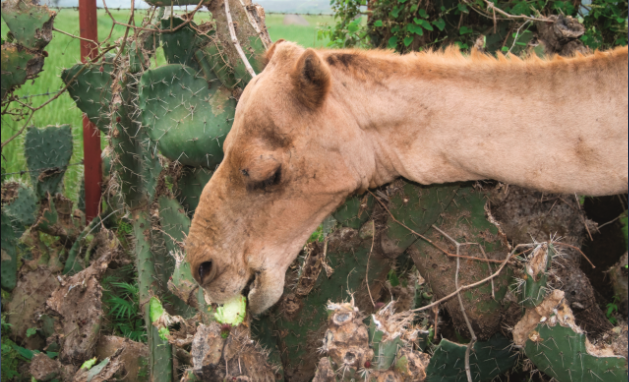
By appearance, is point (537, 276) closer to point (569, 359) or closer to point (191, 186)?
point (569, 359)

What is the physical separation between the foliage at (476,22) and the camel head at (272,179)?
2.13m

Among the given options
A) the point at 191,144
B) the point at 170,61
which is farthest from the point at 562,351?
the point at 170,61

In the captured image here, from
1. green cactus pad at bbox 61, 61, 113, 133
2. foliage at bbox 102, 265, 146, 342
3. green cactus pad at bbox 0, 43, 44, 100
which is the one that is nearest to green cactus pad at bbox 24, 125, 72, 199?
green cactus pad at bbox 61, 61, 113, 133

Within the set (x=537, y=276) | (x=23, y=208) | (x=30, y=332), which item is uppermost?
(x=537, y=276)

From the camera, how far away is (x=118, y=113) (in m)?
3.31

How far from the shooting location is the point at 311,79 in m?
2.16

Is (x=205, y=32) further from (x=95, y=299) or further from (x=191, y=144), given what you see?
(x=95, y=299)

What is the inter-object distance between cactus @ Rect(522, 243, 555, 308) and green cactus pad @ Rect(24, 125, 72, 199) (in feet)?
12.3

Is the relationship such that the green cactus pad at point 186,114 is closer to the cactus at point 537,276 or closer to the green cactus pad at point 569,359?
the cactus at point 537,276

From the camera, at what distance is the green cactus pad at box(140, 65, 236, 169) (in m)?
2.89

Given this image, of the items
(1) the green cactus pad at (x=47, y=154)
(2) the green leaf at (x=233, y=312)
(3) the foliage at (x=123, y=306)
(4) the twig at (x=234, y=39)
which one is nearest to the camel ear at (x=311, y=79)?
(4) the twig at (x=234, y=39)

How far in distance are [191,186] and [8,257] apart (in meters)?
1.69

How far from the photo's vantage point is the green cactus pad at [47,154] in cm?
432

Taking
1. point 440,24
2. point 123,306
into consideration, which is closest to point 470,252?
point 440,24
